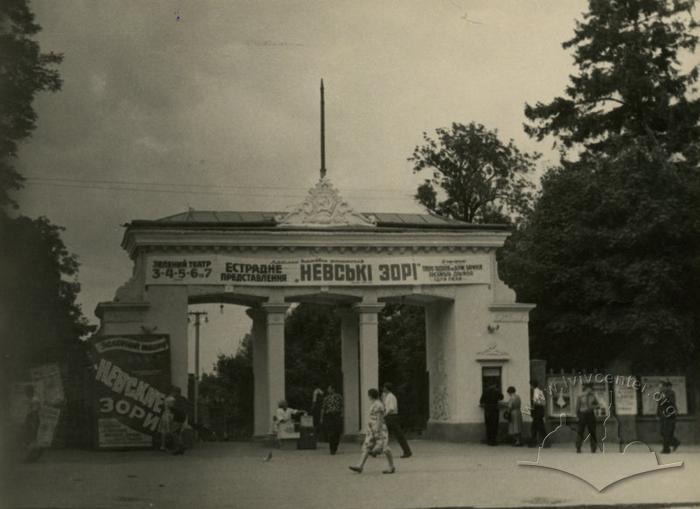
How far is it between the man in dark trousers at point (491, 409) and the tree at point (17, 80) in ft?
50.4

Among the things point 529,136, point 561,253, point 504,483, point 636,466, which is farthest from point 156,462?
point 529,136

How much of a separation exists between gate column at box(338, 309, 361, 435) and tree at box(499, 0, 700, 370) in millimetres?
6283

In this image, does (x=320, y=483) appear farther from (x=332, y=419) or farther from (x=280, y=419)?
(x=280, y=419)

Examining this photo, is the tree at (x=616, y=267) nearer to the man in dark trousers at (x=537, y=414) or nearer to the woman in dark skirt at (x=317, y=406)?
the man in dark trousers at (x=537, y=414)

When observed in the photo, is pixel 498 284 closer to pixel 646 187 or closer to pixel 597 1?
pixel 646 187

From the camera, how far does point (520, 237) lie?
4275cm

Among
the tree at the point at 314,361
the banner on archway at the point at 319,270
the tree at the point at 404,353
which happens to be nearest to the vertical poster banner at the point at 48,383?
the banner on archway at the point at 319,270

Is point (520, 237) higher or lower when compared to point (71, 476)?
higher

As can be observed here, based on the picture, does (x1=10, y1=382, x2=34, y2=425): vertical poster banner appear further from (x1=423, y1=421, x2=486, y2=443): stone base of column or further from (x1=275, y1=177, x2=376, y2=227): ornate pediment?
(x1=423, y1=421, x2=486, y2=443): stone base of column

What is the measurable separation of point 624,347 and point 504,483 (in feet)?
55.7

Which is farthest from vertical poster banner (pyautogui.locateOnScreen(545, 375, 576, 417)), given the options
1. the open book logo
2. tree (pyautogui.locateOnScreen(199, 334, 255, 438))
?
tree (pyautogui.locateOnScreen(199, 334, 255, 438))

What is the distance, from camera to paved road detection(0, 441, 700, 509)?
54.1 ft

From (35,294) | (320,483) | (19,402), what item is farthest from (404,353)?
(320,483)

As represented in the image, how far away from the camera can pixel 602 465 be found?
21.8 meters
